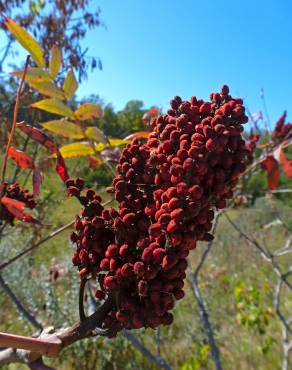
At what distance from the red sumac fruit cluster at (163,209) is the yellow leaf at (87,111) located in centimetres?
52

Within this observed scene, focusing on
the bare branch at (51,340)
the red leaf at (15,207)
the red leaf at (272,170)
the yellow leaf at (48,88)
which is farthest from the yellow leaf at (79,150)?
the red leaf at (272,170)

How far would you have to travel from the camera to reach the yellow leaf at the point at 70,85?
1206mm

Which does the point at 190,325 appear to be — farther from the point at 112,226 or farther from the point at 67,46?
the point at 112,226

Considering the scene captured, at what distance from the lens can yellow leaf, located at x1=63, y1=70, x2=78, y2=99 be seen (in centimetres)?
121

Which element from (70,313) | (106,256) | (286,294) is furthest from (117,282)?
(286,294)

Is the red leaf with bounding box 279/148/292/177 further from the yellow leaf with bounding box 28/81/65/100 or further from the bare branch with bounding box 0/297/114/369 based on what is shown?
the bare branch with bounding box 0/297/114/369

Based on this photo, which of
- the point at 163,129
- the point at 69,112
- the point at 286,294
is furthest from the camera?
the point at 286,294

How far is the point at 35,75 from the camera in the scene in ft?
3.86

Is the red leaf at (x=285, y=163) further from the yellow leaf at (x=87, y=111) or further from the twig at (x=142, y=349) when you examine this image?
the twig at (x=142, y=349)

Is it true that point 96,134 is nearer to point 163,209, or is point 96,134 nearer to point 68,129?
point 68,129

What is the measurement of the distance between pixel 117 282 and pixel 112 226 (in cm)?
11

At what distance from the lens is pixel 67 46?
3.50 metres

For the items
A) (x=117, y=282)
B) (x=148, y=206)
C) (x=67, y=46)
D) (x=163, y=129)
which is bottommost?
(x=117, y=282)

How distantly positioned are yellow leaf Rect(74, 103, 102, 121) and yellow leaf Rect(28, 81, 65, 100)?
0.07m
